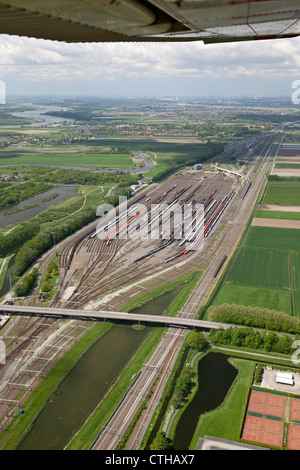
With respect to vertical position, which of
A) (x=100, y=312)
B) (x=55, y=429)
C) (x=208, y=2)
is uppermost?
(x=208, y=2)

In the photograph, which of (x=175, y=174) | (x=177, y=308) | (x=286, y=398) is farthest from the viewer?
(x=175, y=174)

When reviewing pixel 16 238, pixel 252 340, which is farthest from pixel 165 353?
pixel 16 238

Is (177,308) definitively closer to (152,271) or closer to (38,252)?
(152,271)

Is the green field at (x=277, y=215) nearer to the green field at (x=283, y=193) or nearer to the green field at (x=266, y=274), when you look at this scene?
the green field at (x=283, y=193)

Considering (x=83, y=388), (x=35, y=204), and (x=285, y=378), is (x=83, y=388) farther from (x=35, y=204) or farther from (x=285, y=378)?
(x=35, y=204)

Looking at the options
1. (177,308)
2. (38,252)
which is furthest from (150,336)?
(38,252)

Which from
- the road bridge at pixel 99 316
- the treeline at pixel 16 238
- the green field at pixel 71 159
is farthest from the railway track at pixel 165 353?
the green field at pixel 71 159

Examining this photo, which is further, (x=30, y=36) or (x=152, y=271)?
(x=152, y=271)
